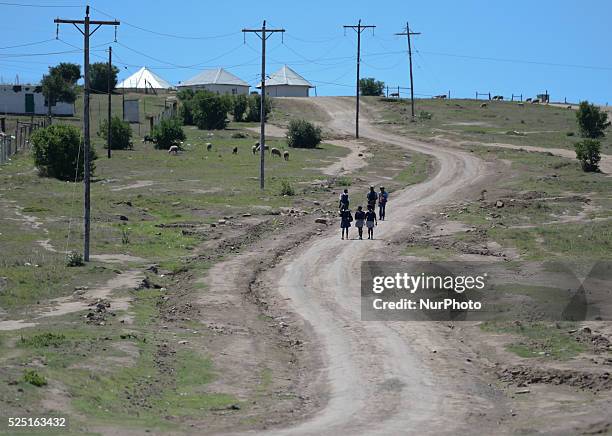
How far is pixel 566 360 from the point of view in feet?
70.6

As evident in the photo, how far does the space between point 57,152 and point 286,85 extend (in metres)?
75.6

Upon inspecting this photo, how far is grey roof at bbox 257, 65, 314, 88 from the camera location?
133 m

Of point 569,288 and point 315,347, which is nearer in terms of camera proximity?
point 315,347

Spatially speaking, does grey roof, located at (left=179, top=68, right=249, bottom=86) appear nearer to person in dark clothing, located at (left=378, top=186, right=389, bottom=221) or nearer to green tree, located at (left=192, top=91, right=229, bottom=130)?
green tree, located at (left=192, top=91, right=229, bottom=130)

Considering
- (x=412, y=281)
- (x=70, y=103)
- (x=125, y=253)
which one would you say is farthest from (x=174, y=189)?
(x=70, y=103)

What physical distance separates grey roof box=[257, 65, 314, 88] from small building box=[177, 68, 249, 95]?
13.2 feet

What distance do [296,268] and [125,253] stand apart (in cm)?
685

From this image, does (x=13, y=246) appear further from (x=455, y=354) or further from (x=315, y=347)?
(x=455, y=354)

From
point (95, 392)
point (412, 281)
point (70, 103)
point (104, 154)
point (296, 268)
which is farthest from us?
point (70, 103)

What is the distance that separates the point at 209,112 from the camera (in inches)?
3713

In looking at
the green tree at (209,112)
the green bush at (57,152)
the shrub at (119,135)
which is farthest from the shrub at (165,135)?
the green tree at (209,112)

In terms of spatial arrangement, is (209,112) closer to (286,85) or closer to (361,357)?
(286,85)

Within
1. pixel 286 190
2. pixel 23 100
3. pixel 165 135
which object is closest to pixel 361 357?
pixel 286 190

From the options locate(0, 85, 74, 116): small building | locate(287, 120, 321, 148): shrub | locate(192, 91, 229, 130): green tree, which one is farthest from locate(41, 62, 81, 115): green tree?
locate(287, 120, 321, 148): shrub
